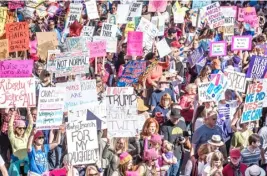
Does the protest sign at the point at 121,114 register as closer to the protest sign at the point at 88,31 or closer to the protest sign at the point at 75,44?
A: the protest sign at the point at 75,44

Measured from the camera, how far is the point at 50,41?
42.2 ft

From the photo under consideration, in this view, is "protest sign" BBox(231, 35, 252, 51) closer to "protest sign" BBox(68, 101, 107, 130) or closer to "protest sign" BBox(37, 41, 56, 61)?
"protest sign" BBox(37, 41, 56, 61)

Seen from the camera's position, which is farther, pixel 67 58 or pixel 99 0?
pixel 99 0

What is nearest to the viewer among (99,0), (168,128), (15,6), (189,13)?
(168,128)

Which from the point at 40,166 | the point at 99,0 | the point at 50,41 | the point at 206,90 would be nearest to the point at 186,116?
the point at 206,90

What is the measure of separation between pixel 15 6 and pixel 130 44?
4607mm

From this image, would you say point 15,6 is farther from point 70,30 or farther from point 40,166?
point 40,166

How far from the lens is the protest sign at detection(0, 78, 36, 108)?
9.24 meters

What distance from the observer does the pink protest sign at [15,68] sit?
9.66m

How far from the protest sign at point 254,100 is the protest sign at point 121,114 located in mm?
1847

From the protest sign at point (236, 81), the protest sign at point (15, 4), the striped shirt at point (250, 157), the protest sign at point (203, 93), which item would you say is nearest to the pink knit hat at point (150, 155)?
the striped shirt at point (250, 157)

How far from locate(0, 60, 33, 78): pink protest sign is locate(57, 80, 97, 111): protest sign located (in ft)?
1.77

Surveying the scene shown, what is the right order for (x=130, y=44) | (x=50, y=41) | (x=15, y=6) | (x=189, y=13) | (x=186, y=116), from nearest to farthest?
(x=186, y=116) < (x=50, y=41) < (x=130, y=44) < (x=15, y=6) < (x=189, y=13)

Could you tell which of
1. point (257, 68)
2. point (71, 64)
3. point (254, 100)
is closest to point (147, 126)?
point (254, 100)
